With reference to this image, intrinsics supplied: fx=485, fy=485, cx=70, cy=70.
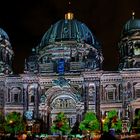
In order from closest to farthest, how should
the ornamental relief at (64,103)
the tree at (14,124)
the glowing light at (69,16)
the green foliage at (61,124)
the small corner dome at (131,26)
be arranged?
the tree at (14,124)
the green foliage at (61,124)
the ornamental relief at (64,103)
the small corner dome at (131,26)
the glowing light at (69,16)

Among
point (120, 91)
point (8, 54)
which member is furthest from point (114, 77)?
point (8, 54)

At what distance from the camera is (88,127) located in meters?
70.5

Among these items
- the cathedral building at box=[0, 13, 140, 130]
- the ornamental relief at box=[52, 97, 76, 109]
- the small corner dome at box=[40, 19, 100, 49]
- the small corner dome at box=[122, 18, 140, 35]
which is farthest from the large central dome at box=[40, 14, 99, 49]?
the ornamental relief at box=[52, 97, 76, 109]

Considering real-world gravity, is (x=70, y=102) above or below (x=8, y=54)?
below

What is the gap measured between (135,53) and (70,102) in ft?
44.2

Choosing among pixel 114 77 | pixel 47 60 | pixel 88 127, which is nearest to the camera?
pixel 88 127

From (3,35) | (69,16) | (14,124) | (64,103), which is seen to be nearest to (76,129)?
(64,103)

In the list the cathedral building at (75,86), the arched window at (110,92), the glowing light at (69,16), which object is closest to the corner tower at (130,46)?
the cathedral building at (75,86)

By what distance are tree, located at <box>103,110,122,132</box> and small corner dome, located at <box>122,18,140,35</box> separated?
55.5 feet

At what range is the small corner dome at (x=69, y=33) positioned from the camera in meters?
88.1

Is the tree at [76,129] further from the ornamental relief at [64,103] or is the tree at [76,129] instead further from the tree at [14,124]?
the tree at [14,124]

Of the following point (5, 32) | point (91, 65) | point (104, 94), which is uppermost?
point (5, 32)

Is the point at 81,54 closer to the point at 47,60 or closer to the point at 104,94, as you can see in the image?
the point at 47,60

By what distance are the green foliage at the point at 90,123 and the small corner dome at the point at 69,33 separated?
20.1 metres
